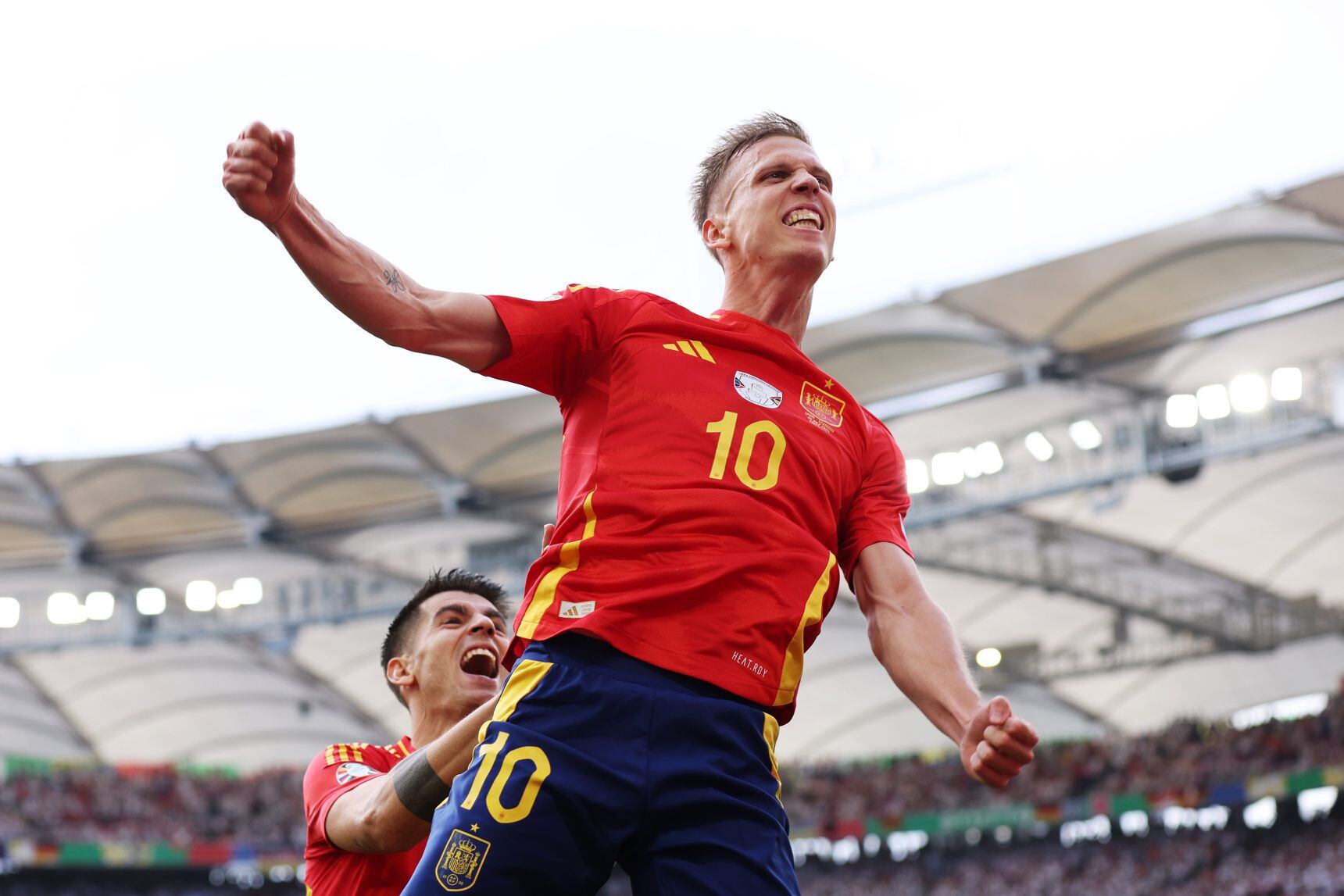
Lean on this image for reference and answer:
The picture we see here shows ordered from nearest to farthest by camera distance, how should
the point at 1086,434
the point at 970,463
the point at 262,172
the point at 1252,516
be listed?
the point at 262,172 → the point at 1086,434 → the point at 970,463 → the point at 1252,516

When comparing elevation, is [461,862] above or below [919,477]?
below

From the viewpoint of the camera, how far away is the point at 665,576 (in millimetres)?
2666

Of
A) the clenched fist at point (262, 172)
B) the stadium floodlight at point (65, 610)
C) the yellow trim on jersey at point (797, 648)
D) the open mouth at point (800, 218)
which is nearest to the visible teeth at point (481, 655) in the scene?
the yellow trim on jersey at point (797, 648)

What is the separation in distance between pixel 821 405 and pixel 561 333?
2.07 ft

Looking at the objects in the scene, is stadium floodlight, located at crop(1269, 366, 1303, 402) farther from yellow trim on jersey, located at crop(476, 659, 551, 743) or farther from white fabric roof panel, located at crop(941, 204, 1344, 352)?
yellow trim on jersey, located at crop(476, 659, 551, 743)

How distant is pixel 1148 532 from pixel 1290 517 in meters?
2.80

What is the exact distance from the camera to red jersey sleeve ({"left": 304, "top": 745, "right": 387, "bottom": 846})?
13.6 feet

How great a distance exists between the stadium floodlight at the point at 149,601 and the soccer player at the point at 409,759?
101ft

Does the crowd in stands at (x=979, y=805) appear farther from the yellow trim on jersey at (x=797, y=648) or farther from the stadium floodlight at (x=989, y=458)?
the yellow trim on jersey at (x=797, y=648)

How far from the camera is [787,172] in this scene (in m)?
3.24

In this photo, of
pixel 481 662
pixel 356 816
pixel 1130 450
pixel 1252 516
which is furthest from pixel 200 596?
pixel 356 816

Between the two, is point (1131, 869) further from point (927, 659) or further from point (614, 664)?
point (614, 664)

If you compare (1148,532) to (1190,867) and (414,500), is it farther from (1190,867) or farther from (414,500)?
(414,500)

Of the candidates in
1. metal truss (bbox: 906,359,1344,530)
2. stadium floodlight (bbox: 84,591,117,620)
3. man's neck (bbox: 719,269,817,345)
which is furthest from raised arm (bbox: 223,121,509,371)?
stadium floodlight (bbox: 84,591,117,620)
